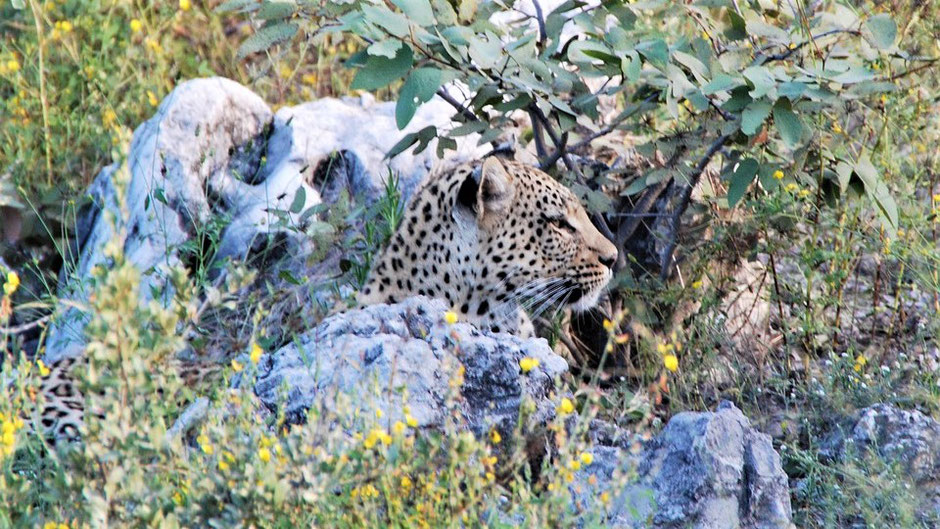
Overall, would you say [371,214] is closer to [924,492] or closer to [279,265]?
[279,265]

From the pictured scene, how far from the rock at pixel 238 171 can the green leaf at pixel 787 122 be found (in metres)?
2.11

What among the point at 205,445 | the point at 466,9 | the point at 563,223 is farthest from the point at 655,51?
the point at 205,445

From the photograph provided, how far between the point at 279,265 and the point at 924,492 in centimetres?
333

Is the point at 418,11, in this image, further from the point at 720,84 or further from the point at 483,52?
the point at 720,84

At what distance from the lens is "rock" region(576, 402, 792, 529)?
3980mm

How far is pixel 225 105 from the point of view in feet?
22.7

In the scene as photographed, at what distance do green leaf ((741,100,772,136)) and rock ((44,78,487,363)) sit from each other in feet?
6.74

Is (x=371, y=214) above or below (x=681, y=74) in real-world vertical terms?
below

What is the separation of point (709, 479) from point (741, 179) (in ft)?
5.29

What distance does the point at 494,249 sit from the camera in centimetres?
552

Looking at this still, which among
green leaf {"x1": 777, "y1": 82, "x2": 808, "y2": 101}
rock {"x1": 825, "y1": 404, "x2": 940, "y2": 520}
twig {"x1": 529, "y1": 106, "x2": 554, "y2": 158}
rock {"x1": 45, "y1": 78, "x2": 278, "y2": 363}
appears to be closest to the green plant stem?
rock {"x1": 45, "y1": 78, "x2": 278, "y2": 363}

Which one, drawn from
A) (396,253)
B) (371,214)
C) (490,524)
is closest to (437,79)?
(396,253)

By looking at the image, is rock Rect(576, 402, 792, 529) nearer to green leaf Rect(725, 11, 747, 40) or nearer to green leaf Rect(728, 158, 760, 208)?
green leaf Rect(728, 158, 760, 208)

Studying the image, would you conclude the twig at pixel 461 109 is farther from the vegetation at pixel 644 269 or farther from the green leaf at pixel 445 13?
→ the green leaf at pixel 445 13
